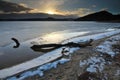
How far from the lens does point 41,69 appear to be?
30.3ft

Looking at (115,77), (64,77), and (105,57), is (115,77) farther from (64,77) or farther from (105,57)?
(105,57)

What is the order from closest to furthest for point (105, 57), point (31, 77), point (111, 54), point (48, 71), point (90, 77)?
point (90, 77) < point (31, 77) < point (48, 71) < point (105, 57) < point (111, 54)

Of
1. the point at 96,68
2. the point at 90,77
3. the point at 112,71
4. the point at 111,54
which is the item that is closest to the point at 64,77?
the point at 90,77

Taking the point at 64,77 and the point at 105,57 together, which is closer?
the point at 64,77

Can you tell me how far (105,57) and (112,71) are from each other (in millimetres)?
2214

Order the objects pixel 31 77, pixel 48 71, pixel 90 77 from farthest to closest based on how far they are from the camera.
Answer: pixel 48 71 → pixel 31 77 → pixel 90 77

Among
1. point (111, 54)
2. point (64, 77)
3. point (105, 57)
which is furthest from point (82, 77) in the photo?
point (111, 54)

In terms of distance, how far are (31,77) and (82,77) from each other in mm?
2266

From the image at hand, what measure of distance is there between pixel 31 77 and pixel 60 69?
1.54 meters

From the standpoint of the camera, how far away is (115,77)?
763cm

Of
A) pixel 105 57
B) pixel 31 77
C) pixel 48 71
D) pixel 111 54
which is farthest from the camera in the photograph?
pixel 111 54

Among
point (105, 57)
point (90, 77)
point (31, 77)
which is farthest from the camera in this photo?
point (105, 57)

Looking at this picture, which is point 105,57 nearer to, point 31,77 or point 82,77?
point 82,77

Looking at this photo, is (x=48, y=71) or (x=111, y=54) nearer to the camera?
(x=48, y=71)
